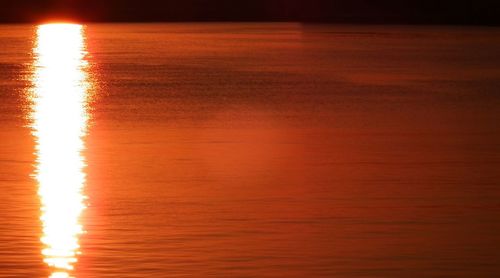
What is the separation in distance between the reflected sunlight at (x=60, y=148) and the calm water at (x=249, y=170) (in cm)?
2

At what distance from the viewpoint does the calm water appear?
6.25 meters

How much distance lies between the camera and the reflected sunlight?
6578 mm

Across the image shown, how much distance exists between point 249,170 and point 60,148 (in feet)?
5.62

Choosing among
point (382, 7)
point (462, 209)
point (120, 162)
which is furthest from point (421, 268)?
point (382, 7)

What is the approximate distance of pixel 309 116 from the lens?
11.5 m

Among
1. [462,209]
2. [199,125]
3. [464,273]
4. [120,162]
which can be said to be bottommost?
[464,273]

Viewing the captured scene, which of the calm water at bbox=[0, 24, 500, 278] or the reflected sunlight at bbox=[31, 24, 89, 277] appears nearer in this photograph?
the calm water at bbox=[0, 24, 500, 278]

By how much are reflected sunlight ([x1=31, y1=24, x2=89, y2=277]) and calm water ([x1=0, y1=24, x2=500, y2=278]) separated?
0.9 inches

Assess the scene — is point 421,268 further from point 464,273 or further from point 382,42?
point 382,42

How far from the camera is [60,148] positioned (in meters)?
9.59

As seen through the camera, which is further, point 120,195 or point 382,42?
point 382,42

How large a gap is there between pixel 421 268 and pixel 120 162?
11.1 feet

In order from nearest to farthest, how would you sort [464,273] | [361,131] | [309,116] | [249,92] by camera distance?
[464,273] < [361,131] < [309,116] < [249,92]

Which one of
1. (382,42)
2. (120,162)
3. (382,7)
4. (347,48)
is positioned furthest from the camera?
(382,7)
